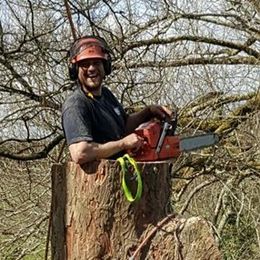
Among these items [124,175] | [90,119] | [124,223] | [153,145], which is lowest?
[124,223]

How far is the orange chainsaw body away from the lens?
8.18 feet

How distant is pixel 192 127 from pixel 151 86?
496mm

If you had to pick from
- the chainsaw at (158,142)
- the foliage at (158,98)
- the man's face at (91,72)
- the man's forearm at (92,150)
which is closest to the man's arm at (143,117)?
the chainsaw at (158,142)

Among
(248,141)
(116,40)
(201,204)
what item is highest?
(116,40)

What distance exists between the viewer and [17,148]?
5.81 metres

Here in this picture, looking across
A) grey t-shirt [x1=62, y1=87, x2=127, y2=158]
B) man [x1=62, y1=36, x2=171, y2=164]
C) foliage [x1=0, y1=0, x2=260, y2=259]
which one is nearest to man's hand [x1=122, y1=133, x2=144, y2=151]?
man [x1=62, y1=36, x2=171, y2=164]

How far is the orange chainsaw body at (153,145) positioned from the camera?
8.18ft

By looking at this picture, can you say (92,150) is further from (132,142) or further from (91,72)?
(91,72)

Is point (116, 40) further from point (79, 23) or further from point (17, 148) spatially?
point (17, 148)

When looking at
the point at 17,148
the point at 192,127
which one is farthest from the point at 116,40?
the point at 17,148

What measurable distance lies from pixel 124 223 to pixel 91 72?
0.68 m

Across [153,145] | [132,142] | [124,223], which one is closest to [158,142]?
[153,145]

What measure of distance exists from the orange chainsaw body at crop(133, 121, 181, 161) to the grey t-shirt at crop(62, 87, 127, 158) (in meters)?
0.12

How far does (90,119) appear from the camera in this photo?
2.46 metres
